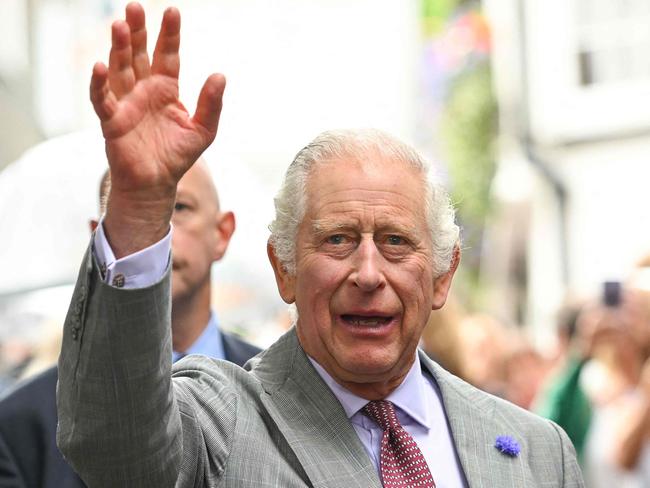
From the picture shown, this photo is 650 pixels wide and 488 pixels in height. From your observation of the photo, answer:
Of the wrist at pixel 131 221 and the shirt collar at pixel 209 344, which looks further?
the shirt collar at pixel 209 344

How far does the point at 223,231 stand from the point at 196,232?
0.64ft

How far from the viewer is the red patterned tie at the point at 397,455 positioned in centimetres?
294

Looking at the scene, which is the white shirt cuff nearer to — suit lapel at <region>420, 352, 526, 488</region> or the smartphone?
suit lapel at <region>420, 352, 526, 488</region>

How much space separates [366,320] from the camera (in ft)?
9.95

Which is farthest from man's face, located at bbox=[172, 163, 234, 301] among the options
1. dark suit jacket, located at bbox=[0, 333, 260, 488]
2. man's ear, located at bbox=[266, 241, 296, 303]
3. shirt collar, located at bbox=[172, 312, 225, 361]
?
man's ear, located at bbox=[266, 241, 296, 303]

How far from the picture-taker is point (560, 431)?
10.9 ft

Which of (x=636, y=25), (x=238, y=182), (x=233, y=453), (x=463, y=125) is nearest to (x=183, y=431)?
(x=233, y=453)

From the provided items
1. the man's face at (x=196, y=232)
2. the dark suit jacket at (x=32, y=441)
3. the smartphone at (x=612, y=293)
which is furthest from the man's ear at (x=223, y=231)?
the smartphone at (x=612, y=293)

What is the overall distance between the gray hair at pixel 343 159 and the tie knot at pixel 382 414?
0.33m

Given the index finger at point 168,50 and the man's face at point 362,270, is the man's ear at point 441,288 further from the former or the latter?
the index finger at point 168,50

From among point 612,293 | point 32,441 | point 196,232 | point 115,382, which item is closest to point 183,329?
point 196,232

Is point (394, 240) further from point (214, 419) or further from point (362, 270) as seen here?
point (214, 419)

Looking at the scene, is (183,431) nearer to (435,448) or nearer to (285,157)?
(435,448)

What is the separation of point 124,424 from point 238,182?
3.37 metres
